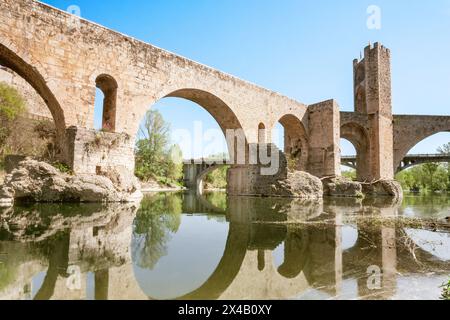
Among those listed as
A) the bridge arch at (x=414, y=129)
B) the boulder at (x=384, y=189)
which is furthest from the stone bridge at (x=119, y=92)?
the bridge arch at (x=414, y=129)

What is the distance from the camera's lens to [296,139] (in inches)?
794

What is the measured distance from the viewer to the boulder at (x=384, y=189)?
60.8 feet

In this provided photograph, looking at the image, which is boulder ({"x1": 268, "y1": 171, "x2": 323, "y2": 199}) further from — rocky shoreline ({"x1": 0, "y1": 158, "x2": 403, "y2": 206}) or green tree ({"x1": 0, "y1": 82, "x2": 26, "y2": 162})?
green tree ({"x1": 0, "y1": 82, "x2": 26, "y2": 162})

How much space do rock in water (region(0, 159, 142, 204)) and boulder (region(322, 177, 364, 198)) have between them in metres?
12.4

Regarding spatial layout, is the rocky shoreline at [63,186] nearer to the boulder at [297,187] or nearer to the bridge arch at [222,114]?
the bridge arch at [222,114]

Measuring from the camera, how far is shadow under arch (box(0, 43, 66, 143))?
8224 millimetres

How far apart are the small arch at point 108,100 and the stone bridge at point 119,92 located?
0.11ft

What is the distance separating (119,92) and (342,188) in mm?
A: 12862

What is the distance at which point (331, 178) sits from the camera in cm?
1770

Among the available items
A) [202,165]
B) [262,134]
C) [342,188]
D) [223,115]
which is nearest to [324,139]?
A: [342,188]

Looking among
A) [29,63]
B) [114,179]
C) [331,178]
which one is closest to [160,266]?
[114,179]

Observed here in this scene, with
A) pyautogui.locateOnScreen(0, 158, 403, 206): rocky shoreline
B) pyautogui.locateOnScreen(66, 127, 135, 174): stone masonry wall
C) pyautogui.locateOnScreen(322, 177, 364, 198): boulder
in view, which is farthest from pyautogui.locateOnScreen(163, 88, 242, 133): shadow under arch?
pyautogui.locateOnScreen(322, 177, 364, 198): boulder

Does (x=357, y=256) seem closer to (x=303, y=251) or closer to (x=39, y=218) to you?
(x=303, y=251)

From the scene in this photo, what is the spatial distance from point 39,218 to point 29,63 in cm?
514
